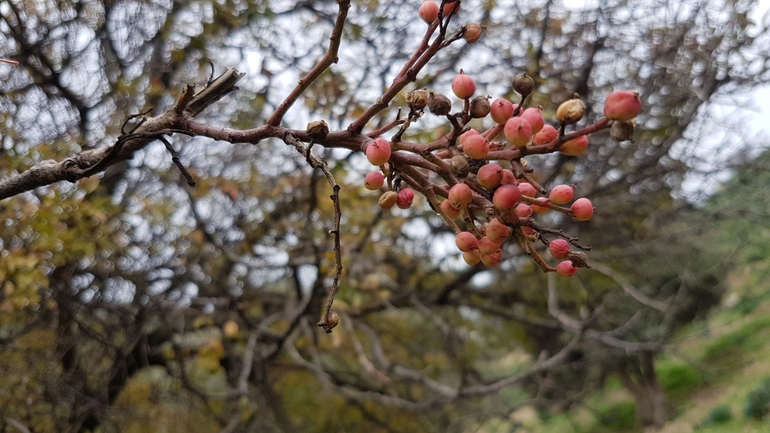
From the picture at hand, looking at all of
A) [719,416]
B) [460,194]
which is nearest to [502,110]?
[460,194]

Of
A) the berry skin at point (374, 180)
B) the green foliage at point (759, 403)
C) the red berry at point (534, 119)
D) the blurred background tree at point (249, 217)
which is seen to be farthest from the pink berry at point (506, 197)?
the green foliage at point (759, 403)

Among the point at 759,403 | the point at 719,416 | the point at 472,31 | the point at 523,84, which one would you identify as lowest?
the point at 719,416

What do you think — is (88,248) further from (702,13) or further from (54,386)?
(702,13)

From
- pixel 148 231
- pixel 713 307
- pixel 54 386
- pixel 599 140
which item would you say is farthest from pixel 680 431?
pixel 54 386

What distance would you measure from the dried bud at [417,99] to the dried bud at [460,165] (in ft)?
0.37

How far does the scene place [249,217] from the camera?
507 centimetres

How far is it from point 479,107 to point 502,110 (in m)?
0.03

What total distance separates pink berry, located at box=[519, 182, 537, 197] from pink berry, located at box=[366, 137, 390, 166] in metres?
0.22

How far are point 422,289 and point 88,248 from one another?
3.38m

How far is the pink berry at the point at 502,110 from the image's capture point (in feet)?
2.64

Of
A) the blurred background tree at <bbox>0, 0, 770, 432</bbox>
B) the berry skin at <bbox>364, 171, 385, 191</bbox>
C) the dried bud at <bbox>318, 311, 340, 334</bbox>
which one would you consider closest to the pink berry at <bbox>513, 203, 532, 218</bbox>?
the berry skin at <bbox>364, 171, 385, 191</bbox>

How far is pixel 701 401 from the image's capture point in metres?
9.34

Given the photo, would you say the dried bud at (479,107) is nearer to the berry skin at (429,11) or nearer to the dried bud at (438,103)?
the dried bud at (438,103)

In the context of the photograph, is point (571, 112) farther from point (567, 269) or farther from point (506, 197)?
point (567, 269)
